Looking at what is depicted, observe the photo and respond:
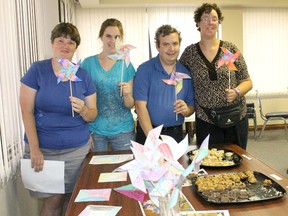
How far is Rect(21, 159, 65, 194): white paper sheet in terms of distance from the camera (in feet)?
5.84

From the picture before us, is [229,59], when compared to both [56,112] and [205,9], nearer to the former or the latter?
[205,9]

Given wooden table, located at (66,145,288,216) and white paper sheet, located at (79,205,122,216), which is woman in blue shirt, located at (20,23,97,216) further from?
white paper sheet, located at (79,205,122,216)

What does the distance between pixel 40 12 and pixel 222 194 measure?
235 centimetres

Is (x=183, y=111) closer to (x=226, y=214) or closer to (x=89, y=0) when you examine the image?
(x=226, y=214)

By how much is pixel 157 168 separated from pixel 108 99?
1310mm

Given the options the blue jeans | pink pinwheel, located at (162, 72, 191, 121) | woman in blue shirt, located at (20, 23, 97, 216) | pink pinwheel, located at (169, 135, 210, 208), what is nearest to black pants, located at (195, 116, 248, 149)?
pink pinwheel, located at (162, 72, 191, 121)

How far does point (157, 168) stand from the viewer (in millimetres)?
909

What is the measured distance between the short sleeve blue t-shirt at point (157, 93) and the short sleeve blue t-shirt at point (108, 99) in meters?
0.15

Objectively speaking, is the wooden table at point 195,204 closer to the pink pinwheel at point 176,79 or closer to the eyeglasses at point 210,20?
the pink pinwheel at point 176,79

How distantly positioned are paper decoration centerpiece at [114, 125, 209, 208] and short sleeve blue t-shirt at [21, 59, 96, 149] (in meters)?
0.99

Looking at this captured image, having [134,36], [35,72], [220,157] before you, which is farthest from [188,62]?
[134,36]

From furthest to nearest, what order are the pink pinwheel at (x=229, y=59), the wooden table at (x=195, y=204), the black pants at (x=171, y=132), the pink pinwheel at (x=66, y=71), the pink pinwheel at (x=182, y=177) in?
the black pants at (x=171, y=132) < the pink pinwheel at (x=229, y=59) < the pink pinwheel at (x=66, y=71) < the wooden table at (x=195, y=204) < the pink pinwheel at (x=182, y=177)

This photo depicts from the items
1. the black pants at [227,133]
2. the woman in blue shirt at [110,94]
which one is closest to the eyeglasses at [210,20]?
the woman in blue shirt at [110,94]

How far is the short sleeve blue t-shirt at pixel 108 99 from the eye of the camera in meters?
2.15
